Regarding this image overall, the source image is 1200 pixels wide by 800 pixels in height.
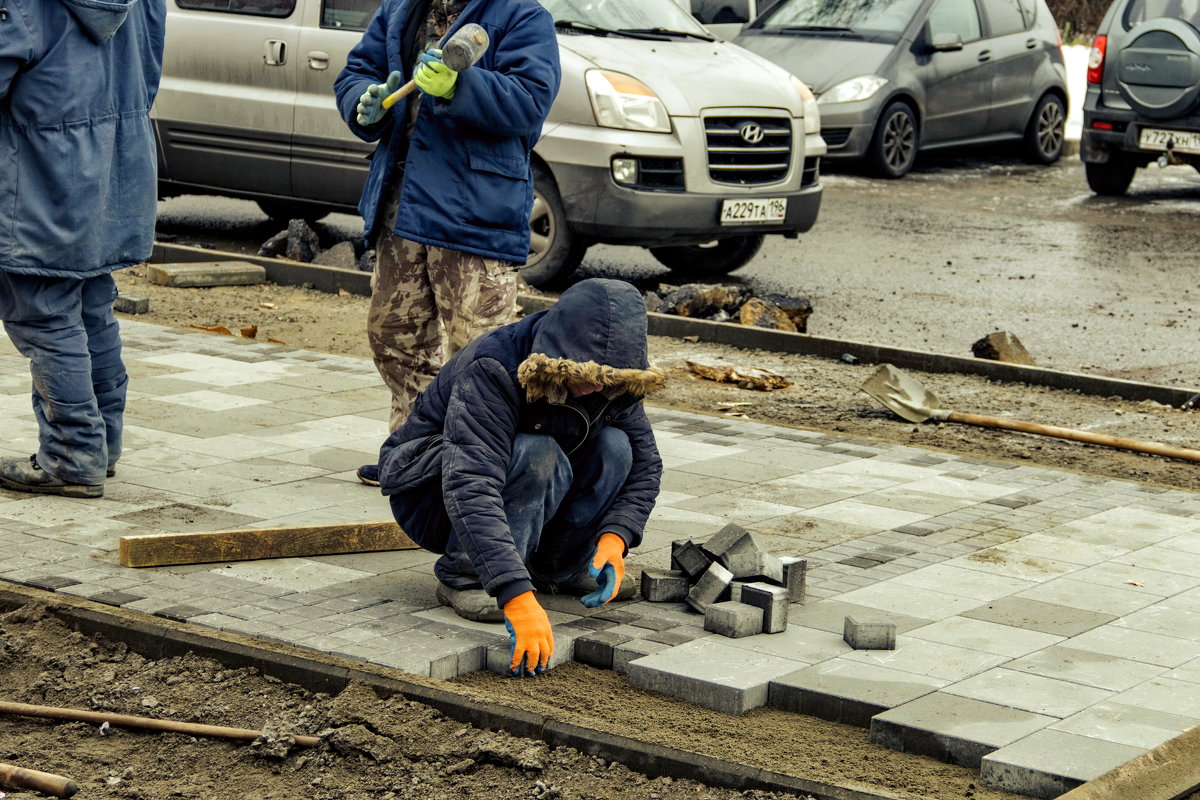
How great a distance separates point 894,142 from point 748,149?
19.8 ft

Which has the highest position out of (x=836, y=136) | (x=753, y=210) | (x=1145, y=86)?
(x=1145, y=86)

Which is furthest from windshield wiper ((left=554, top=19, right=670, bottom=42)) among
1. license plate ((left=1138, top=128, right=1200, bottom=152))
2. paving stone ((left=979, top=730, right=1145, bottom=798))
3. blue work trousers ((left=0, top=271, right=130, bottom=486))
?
paving stone ((left=979, top=730, right=1145, bottom=798))

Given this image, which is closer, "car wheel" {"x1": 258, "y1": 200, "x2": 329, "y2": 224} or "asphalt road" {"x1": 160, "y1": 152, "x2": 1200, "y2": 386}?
"asphalt road" {"x1": 160, "y1": 152, "x2": 1200, "y2": 386}

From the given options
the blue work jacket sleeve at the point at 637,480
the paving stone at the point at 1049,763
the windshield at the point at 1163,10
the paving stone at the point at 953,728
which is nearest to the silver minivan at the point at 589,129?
the windshield at the point at 1163,10

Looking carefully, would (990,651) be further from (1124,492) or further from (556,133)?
(556,133)

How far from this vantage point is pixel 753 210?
10516 millimetres

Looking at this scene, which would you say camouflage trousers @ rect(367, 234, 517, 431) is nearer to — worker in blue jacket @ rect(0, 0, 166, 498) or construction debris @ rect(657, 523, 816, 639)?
worker in blue jacket @ rect(0, 0, 166, 498)

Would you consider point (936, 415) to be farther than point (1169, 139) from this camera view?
No

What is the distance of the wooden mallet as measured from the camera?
518 centimetres

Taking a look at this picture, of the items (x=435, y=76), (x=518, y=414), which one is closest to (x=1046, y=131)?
(x=435, y=76)

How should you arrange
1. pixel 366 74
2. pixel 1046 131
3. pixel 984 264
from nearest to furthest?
pixel 366 74 → pixel 984 264 → pixel 1046 131

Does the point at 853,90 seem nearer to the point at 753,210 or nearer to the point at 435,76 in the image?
the point at 753,210

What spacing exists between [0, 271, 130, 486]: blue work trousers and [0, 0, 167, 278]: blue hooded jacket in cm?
12

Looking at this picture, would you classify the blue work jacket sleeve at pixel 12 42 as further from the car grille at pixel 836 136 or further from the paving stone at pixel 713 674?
the car grille at pixel 836 136
